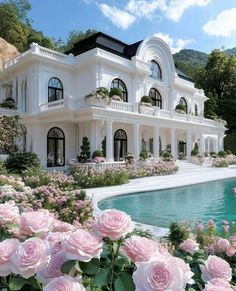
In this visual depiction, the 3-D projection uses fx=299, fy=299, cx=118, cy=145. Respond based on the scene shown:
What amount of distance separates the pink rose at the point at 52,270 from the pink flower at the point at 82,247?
0.11 m

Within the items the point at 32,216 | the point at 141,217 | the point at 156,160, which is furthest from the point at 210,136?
the point at 32,216

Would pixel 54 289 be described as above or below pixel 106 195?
above

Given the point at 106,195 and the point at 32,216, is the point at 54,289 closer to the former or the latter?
the point at 32,216

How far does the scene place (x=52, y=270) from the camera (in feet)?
4.44

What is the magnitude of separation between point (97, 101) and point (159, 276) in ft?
58.5

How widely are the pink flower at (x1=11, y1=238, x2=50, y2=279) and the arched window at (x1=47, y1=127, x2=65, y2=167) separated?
20.7 meters

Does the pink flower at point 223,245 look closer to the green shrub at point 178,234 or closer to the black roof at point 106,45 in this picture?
the green shrub at point 178,234

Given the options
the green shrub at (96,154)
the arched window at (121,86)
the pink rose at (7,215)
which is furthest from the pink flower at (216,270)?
the arched window at (121,86)

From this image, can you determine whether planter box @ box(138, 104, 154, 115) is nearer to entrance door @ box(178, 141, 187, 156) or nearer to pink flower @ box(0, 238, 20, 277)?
entrance door @ box(178, 141, 187, 156)

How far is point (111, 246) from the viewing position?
1.49 m

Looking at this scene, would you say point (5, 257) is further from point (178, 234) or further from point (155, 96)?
point (155, 96)

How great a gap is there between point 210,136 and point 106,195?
22677 millimetres

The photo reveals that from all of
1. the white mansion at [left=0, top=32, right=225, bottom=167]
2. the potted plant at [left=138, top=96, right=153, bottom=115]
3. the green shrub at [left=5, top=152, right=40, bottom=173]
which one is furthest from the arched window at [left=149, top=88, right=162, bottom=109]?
the green shrub at [left=5, top=152, right=40, bottom=173]

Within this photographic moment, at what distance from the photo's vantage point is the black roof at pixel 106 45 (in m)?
23.1
